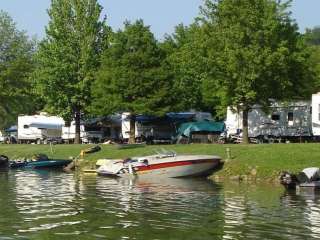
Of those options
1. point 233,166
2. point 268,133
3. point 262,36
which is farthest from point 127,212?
point 268,133

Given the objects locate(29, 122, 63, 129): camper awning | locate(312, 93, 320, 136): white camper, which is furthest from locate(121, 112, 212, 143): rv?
locate(312, 93, 320, 136): white camper

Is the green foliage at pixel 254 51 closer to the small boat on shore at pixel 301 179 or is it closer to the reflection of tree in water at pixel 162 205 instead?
the reflection of tree in water at pixel 162 205

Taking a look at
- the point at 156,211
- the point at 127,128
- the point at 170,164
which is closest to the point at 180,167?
the point at 170,164

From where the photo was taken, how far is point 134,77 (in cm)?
6284

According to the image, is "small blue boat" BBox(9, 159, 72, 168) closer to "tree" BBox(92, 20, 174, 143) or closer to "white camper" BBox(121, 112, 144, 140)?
"tree" BBox(92, 20, 174, 143)

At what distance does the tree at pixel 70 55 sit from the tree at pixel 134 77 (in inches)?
191

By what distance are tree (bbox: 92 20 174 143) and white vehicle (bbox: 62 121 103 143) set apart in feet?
36.0

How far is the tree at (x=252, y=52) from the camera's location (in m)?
52.0

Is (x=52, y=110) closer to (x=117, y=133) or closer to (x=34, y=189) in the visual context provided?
(x=117, y=133)

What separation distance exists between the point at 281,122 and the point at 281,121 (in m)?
0.09

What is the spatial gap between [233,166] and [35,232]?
22.0 metres

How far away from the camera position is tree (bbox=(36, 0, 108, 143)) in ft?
227

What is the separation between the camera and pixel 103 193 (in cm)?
3419

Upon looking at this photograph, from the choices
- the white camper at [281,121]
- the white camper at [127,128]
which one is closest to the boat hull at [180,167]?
the white camper at [281,121]
